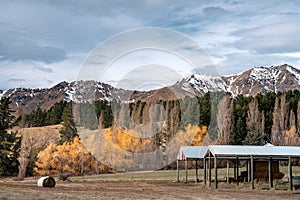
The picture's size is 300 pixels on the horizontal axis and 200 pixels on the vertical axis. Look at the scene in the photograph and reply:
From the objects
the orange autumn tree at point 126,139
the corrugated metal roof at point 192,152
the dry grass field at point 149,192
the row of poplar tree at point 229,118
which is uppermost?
the row of poplar tree at point 229,118

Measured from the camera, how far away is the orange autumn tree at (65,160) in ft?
250

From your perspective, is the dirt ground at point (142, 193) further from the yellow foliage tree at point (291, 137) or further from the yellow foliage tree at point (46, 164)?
the yellow foliage tree at point (291, 137)

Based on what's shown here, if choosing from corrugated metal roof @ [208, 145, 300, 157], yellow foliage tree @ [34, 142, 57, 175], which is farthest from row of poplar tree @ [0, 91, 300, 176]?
corrugated metal roof @ [208, 145, 300, 157]

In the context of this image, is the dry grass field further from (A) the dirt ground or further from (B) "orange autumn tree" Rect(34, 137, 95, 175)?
(B) "orange autumn tree" Rect(34, 137, 95, 175)

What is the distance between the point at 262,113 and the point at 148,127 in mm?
20827

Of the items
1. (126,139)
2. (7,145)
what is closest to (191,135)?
(126,139)

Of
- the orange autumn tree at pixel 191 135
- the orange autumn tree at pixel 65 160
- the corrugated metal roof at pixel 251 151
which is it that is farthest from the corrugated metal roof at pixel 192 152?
the orange autumn tree at pixel 191 135

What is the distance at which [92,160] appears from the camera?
8081cm

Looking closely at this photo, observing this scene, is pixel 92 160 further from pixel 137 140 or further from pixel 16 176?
pixel 16 176

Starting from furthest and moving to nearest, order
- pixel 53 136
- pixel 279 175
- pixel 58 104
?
pixel 58 104 < pixel 53 136 < pixel 279 175

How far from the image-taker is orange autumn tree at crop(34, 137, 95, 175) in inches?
3000

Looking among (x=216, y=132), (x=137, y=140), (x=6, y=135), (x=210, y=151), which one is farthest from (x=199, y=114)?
(x=210, y=151)

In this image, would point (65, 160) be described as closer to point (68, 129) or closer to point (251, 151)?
point (68, 129)

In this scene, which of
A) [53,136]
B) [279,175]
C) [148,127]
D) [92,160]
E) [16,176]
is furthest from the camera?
[53,136]
